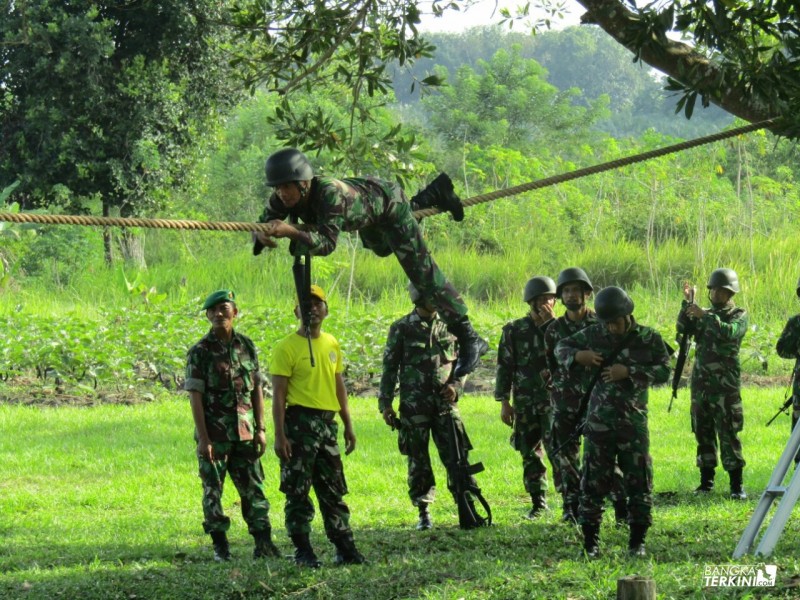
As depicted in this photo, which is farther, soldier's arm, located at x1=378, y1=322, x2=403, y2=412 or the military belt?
soldier's arm, located at x1=378, y1=322, x2=403, y2=412

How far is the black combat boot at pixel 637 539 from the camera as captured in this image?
7242 mm

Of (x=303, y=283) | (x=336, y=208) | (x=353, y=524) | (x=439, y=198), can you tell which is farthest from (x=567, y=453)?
(x=336, y=208)

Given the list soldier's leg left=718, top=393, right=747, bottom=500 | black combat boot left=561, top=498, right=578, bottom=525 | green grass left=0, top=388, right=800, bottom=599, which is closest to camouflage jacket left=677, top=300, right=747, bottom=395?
soldier's leg left=718, top=393, right=747, bottom=500

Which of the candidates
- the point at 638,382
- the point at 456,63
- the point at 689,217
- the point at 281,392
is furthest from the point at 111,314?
the point at 456,63

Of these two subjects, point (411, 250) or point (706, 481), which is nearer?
point (411, 250)

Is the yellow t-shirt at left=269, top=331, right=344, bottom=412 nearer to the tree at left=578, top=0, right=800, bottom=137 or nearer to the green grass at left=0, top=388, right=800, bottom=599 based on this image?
the green grass at left=0, top=388, right=800, bottom=599

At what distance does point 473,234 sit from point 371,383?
29.2 ft

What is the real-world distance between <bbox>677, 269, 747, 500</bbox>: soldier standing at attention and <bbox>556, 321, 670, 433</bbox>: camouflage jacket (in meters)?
2.15

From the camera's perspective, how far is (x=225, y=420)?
25.3 feet

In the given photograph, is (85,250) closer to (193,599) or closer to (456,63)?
(193,599)

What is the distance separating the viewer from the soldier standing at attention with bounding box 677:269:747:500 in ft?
31.4

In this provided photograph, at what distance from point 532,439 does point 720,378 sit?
169 cm

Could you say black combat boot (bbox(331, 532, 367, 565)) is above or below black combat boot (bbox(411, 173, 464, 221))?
below

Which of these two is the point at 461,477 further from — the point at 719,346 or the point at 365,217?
the point at 365,217
